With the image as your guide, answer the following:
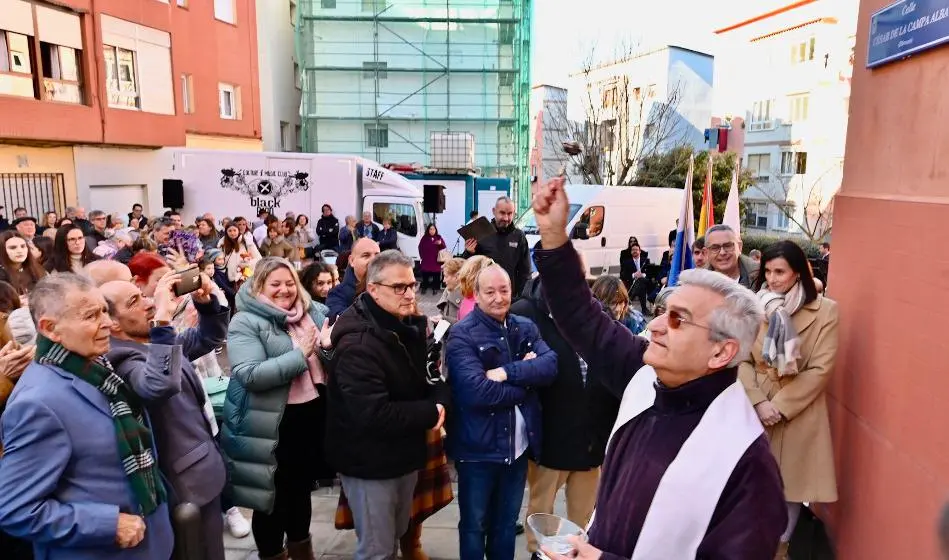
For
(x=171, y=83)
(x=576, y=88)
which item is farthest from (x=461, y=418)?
(x=576, y=88)

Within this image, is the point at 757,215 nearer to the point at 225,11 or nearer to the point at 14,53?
the point at 225,11

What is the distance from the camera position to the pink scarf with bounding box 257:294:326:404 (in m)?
3.54

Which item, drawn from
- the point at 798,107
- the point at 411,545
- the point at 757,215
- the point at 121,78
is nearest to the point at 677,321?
the point at 411,545

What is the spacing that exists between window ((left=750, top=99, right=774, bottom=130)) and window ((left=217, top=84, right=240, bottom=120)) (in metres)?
22.2

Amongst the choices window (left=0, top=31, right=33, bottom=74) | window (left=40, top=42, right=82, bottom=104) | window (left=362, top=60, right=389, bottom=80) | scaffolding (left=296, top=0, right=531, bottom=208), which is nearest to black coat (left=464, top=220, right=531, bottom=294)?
window (left=0, top=31, right=33, bottom=74)

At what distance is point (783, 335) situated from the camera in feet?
11.4

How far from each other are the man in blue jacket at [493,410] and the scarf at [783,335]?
1200mm

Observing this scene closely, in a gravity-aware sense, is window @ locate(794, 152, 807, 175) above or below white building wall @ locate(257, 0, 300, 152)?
below

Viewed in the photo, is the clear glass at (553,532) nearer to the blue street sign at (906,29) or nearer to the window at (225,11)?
the blue street sign at (906,29)

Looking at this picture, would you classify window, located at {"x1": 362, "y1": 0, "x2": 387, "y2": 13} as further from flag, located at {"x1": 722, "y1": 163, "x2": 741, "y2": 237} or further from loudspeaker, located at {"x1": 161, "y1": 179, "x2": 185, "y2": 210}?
flag, located at {"x1": 722, "y1": 163, "x2": 741, "y2": 237}

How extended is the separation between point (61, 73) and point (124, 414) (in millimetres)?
15002

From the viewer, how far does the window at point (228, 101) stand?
21058 millimetres

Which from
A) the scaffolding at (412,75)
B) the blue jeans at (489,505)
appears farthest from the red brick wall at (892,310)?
the scaffolding at (412,75)

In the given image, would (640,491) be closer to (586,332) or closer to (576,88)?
(586,332)
